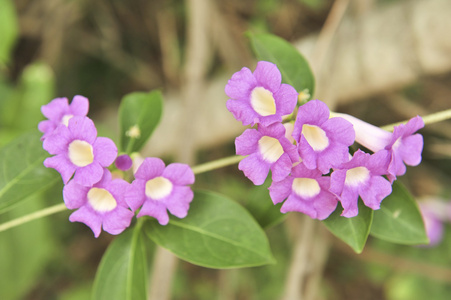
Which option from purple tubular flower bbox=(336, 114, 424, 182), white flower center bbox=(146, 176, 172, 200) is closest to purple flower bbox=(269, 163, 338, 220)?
purple tubular flower bbox=(336, 114, 424, 182)

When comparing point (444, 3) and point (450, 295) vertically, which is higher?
point (444, 3)

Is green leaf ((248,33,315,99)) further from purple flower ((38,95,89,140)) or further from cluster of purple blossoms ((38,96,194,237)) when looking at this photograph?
purple flower ((38,95,89,140))

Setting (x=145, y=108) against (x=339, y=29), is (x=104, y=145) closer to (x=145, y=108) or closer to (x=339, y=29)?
(x=145, y=108)

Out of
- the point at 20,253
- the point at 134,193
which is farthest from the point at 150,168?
the point at 20,253

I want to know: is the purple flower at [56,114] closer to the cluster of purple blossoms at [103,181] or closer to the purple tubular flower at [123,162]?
the cluster of purple blossoms at [103,181]

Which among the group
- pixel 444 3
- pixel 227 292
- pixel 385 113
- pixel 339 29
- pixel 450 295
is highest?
pixel 444 3

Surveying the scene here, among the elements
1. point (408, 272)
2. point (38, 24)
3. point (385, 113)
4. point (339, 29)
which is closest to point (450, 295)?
point (408, 272)

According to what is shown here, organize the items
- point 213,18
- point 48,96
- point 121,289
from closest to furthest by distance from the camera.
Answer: point 121,289 → point 48,96 → point 213,18
